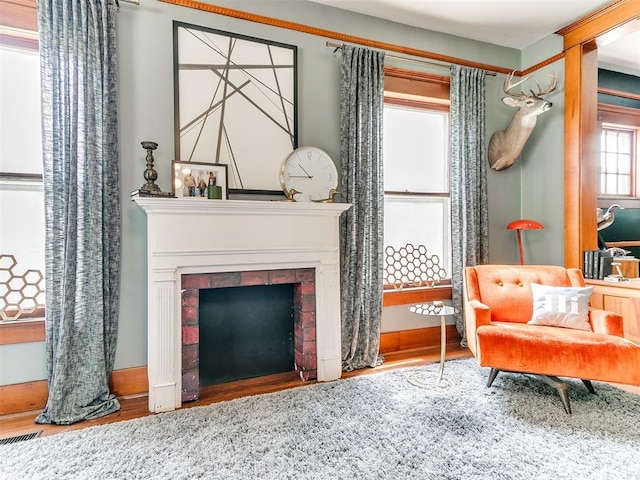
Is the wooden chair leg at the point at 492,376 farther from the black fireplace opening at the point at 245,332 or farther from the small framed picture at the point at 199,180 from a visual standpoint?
the small framed picture at the point at 199,180

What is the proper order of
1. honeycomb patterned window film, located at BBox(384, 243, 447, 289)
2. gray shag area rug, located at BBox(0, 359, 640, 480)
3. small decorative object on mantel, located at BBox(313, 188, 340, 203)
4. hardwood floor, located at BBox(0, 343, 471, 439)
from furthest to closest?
honeycomb patterned window film, located at BBox(384, 243, 447, 289), small decorative object on mantel, located at BBox(313, 188, 340, 203), hardwood floor, located at BBox(0, 343, 471, 439), gray shag area rug, located at BBox(0, 359, 640, 480)

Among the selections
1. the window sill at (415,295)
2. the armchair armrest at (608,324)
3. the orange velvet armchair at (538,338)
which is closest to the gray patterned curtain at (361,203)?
the window sill at (415,295)

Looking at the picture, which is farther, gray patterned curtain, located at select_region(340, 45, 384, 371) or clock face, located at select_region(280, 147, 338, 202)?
gray patterned curtain, located at select_region(340, 45, 384, 371)

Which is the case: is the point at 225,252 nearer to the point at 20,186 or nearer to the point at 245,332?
the point at 245,332

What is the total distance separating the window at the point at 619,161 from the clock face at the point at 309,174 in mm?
3908

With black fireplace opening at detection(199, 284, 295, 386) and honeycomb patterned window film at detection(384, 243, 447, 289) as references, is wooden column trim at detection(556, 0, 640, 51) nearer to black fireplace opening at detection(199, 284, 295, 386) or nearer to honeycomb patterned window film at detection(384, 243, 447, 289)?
honeycomb patterned window film at detection(384, 243, 447, 289)

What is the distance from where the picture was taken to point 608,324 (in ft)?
7.68

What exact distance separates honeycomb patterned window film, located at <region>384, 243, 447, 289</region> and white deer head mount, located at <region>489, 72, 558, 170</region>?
47.5 inches

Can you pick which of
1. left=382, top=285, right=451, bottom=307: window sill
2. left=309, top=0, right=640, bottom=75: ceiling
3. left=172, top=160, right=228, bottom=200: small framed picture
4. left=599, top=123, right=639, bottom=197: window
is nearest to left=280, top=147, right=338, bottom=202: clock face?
left=172, top=160, right=228, bottom=200: small framed picture

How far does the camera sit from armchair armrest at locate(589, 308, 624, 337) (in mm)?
2326

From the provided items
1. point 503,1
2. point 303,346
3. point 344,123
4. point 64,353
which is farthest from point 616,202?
point 64,353

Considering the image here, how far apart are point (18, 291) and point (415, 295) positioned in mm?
3071

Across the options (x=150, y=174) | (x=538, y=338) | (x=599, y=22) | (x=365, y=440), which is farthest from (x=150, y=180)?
(x=599, y=22)

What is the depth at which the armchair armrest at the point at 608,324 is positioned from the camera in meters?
2.33
